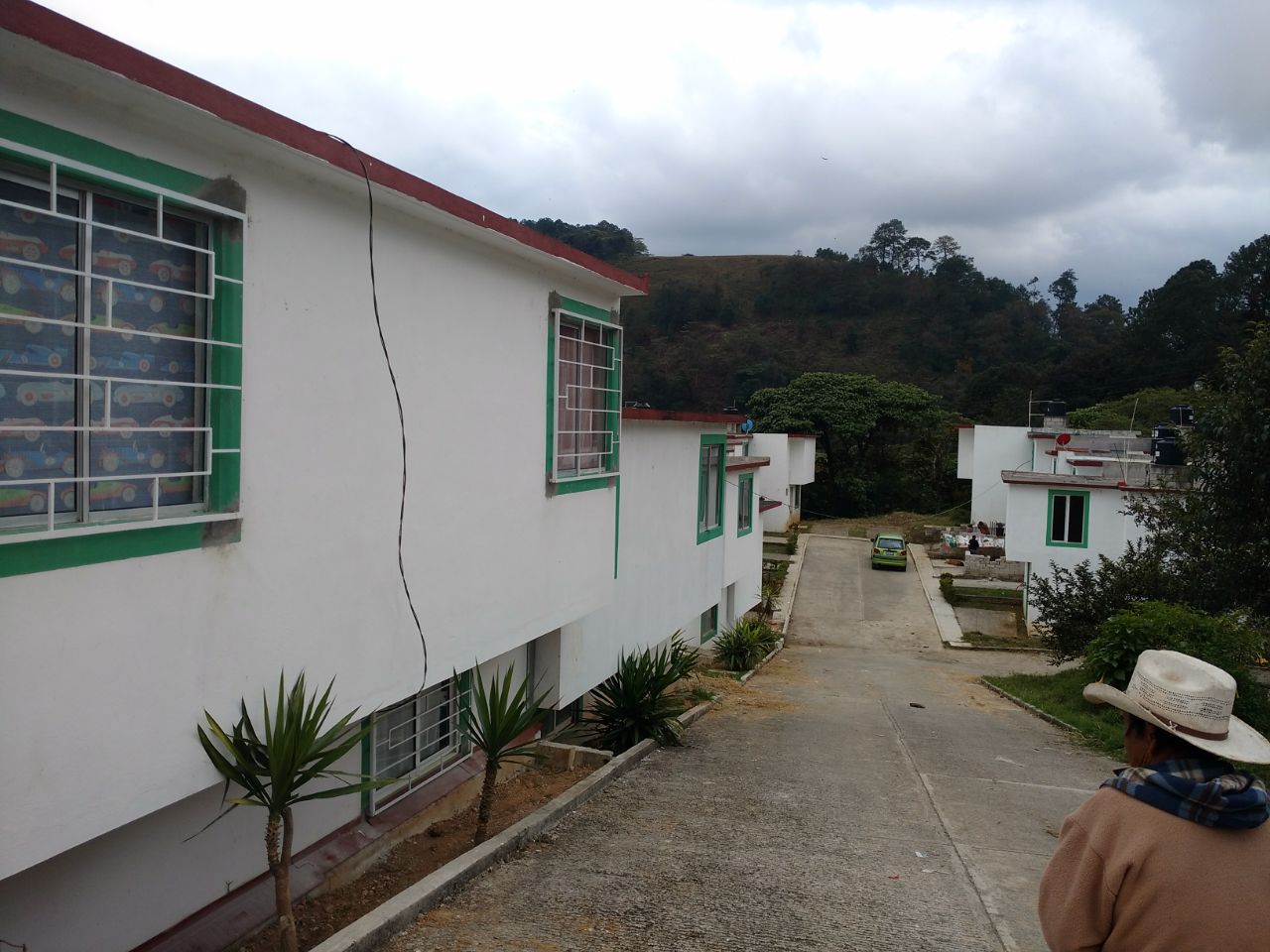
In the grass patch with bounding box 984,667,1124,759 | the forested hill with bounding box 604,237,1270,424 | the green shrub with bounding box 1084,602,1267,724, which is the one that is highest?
the forested hill with bounding box 604,237,1270,424

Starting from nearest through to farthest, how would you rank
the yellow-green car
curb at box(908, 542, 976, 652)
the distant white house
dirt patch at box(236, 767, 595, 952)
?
dirt patch at box(236, 767, 595, 952) → the distant white house → curb at box(908, 542, 976, 652) → the yellow-green car

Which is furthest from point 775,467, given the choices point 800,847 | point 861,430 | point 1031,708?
point 800,847

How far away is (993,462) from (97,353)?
40.6 metres

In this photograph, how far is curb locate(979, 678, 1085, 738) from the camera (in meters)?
14.8

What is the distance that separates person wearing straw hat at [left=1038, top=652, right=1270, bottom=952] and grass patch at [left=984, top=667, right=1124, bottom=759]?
9.86 meters

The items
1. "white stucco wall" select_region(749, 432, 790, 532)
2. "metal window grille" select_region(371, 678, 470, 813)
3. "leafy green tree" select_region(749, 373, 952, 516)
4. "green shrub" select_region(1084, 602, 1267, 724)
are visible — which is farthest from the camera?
"leafy green tree" select_region(749, 373, 952, 516)

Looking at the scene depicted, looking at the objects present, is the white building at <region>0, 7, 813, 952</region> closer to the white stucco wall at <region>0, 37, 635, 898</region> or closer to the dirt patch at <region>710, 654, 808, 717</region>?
the white stucco wall at <region>0, 37, 635, 898</region>

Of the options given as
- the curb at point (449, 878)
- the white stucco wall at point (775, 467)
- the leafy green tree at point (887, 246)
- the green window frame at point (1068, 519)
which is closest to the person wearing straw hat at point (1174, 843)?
the curb at point (449, 878)

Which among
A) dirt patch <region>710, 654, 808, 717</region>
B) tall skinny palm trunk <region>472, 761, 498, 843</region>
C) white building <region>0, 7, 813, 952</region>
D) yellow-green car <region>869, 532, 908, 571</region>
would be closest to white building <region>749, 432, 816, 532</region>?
yellow-green car <region>869, 532, 908, 571</region>

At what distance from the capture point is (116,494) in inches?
157

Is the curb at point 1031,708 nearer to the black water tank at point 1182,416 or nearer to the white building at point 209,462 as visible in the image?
the black water tank at point 1182,416

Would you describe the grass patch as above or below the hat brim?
below

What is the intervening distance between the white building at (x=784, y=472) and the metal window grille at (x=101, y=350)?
121 feet

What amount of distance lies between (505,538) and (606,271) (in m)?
2.78
